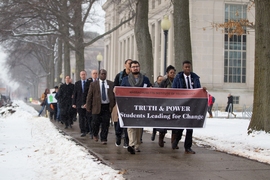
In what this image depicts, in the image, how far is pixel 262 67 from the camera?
12945mm

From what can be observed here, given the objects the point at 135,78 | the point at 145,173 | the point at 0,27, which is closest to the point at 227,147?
the point at 135,78

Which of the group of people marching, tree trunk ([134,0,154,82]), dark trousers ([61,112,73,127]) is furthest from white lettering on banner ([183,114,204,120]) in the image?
tree trunk ([134,0,154,82])

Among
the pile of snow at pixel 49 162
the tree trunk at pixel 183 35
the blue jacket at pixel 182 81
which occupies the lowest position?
the pile of snow at pixel 49 162

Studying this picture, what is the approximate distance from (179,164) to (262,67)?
17.5 ft

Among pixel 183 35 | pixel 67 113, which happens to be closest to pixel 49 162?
pixel 183 35

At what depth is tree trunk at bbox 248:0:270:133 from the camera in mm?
12844

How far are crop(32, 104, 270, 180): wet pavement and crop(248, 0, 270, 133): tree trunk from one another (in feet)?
8.16

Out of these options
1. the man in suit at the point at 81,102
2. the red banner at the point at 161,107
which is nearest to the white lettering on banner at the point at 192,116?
the red banner at the point at 161,107

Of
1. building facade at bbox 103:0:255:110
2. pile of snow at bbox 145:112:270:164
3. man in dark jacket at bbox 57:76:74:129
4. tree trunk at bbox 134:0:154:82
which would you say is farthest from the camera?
building facade at bbox 103:0:255:110

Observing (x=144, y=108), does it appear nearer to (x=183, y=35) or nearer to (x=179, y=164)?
(x=179, y=164)

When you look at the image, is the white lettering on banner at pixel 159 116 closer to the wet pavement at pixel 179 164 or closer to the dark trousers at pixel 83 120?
the wet pavement at pixel 179 164

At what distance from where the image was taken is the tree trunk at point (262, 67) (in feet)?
42.1

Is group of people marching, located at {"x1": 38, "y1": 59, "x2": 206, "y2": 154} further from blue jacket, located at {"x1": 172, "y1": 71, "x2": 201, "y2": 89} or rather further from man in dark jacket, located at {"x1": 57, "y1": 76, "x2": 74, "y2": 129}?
man in dark jacket, located at {"x1": 57, "y1": 76, "x2": 74, "y2": 129}

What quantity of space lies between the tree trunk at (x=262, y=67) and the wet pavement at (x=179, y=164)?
8.16ft
